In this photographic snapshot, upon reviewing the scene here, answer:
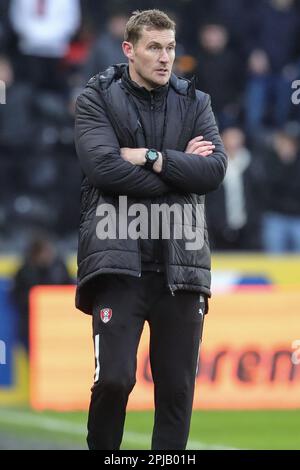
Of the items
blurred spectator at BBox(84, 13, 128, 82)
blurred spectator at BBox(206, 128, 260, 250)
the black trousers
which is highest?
blurred spectator at BBox(84, 13, 128, 82)

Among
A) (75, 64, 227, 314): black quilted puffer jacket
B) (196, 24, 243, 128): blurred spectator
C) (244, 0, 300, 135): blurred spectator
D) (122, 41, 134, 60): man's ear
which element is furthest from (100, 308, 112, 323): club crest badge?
(244, 0, 300, 135): blurred spectator

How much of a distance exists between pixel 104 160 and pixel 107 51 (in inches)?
362

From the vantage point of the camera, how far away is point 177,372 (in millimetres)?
6875

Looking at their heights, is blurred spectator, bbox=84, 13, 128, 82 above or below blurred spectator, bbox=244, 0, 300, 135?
below

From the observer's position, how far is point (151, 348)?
22.7 ft

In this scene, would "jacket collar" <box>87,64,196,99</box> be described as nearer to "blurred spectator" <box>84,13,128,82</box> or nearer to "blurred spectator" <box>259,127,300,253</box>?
"blurred spectator" <box>84,13,128,82</box>

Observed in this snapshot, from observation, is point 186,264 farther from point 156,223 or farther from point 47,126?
point 47,126

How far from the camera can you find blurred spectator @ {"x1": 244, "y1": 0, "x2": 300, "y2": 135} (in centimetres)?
1705

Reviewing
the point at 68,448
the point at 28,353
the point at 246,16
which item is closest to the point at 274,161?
the point at 246,16

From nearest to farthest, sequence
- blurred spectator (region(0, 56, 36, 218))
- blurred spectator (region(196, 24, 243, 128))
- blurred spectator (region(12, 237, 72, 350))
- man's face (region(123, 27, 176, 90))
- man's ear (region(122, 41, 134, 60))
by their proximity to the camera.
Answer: man's face (region(123, 27, 176, 90)) < man's ear (region(122, 41, 134, 60)) < blurred spectator (region(12, 237, 72, 350)) < blurred spectator (region(0, 56, 36, 218)) < blurred spectator (region(196, 24, 243, 128))

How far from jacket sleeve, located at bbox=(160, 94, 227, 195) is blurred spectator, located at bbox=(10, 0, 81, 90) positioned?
9.39 m

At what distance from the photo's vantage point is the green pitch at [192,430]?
404 inches

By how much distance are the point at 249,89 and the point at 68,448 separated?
828 cm

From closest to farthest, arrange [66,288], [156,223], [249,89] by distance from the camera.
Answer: [156,223] < [66,288] < [249,89]
